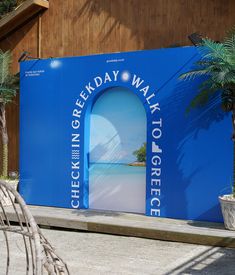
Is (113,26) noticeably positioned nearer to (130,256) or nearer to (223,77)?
(223,77)

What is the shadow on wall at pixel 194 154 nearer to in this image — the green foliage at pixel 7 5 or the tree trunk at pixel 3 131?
the tree trunk at pixel 3 131

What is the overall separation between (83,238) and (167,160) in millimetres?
2020

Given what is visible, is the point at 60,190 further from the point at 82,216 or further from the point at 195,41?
the point at 195,41

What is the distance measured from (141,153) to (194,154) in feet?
3.79

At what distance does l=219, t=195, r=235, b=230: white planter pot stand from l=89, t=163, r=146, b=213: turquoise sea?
6.01 ft

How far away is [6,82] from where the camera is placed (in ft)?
35.7

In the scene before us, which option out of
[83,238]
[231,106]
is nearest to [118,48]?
[231,106]

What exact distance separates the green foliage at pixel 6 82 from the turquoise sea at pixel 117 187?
253 centimetres

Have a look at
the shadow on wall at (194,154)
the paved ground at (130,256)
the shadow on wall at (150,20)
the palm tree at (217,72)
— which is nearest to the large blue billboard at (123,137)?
the shadow on wall at (194,154)

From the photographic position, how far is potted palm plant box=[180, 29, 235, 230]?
24.6ft

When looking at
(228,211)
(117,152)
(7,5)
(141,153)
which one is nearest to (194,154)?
(141,153)

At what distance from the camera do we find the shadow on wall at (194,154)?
27.2 feet

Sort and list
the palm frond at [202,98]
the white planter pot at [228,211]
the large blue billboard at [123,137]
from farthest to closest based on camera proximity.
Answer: the large blue billboard at [123,137] → the palm frond at [202,98] → the white planter pot at [228,211]

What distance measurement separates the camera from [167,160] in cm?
876
